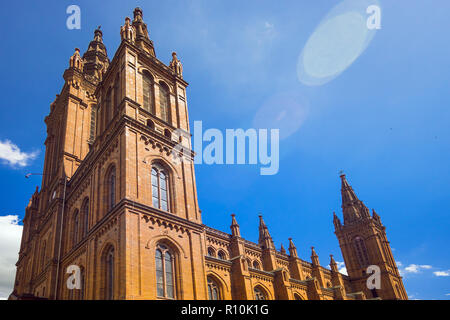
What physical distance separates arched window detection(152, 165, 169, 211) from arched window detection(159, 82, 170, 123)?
5.08 metres

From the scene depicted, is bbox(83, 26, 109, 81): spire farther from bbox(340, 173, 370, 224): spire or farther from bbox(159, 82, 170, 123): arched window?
bbox(340, 173, 370, 224): spire

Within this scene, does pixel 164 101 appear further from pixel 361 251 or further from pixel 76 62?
pixel 361 251

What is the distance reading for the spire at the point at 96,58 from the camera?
43.6 metres

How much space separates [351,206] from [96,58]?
55.4m

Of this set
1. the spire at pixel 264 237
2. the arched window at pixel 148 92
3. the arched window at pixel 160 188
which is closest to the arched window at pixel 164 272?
the arched window at pixel 160 188

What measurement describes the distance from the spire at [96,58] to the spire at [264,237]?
28.8m

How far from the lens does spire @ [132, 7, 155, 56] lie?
29.0m

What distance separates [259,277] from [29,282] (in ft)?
66.2

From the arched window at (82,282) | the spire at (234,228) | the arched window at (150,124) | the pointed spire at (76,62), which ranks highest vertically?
the pointed spire at (76,62)

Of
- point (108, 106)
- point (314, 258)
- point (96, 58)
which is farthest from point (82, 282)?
point (314, 258)

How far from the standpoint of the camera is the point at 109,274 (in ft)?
56.3
